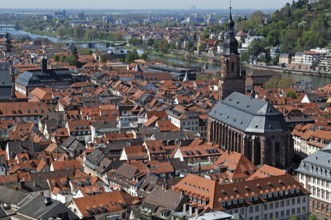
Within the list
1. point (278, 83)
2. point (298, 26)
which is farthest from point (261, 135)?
point (298, 26)

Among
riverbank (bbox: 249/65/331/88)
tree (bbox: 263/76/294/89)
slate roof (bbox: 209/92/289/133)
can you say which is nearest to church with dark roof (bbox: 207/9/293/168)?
slate roof (bbox: 209/92/289/133)

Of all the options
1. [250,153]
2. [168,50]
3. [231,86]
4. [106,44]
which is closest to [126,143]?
[250,153]

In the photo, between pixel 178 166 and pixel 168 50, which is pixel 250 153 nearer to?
pixel 178 166

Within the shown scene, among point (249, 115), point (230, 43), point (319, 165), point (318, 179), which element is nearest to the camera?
point (318, 179)

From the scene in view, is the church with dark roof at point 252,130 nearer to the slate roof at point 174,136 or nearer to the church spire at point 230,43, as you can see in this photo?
the slate roof at point 174,136

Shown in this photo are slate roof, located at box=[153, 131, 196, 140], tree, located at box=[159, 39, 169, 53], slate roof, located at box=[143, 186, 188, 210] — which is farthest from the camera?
tree, located at box=[159, 39, 169, 53]

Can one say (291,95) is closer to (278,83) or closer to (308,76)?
(278,83)

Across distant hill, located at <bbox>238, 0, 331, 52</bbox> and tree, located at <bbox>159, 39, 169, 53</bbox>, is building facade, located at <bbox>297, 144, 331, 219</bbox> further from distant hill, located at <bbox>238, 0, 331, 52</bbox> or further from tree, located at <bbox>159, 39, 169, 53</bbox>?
tree, located at <bbox>159, 39, 169, 53</bbox>

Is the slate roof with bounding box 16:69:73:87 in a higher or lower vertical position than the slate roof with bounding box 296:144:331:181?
lower
